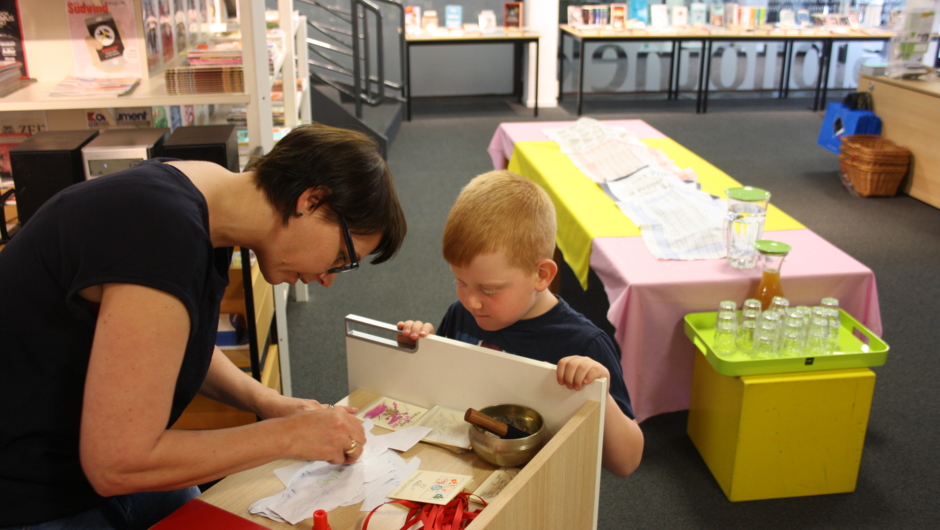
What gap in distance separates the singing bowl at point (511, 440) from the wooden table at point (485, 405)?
2 centimetres

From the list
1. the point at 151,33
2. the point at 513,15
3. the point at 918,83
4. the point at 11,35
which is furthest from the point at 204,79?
the point at 513,15

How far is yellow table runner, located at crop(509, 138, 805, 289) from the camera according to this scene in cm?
278

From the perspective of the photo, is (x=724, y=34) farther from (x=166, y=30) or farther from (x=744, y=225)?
(x=166, y=30)

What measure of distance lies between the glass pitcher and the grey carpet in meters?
0.65

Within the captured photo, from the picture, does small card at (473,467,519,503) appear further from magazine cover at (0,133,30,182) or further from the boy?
magazine cover at (0,133,30,182)

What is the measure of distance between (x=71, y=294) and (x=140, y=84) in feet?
5.20

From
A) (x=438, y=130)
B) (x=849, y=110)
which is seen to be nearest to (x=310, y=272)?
(x=849, y=110)

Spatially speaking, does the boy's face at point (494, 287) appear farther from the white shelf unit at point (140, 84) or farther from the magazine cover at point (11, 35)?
the magazine cover at point (11, 35)

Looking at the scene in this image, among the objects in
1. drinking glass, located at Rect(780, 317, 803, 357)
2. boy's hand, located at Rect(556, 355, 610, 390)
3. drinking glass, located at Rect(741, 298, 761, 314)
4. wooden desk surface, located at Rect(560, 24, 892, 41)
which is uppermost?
wooden desk surface, located at Rect(560, 24, 892, 41)

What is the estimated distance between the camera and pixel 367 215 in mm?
1177

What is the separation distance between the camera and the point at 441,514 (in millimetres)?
1091

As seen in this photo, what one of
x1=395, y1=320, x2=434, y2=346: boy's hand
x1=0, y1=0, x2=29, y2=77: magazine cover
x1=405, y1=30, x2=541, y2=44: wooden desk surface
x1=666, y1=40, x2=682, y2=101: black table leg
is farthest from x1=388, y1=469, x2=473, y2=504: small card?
x1=666, y1=40, x2=682, y2=101: black table leg

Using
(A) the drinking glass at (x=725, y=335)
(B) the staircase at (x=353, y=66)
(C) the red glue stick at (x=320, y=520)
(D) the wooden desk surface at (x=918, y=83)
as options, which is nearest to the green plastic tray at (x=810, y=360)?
(A) the drinking glass at (x=725, y=335)

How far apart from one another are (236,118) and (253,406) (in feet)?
7.26
